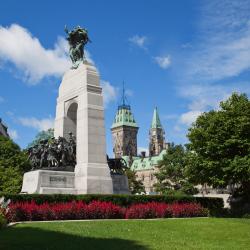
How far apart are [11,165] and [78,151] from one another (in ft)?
74.2

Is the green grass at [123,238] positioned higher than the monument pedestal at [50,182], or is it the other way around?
the monument pedestal at [50,182]

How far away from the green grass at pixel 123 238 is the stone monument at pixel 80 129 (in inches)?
471

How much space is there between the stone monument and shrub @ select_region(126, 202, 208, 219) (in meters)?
5.93

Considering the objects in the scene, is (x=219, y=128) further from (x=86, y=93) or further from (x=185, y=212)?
(x=86, y=93)

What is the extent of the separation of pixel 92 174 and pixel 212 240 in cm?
1733

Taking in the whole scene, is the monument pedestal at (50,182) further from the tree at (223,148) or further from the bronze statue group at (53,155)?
the tree at (223,148)

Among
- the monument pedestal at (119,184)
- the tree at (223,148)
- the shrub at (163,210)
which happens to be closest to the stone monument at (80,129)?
the monument pedestal at (119,184)

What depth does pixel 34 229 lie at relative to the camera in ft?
57.4

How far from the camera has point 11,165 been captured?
53.0 m

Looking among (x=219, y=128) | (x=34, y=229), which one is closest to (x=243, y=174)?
(x=219, y=128)

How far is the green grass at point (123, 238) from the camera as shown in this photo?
12.9 m

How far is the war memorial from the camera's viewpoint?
101 feet

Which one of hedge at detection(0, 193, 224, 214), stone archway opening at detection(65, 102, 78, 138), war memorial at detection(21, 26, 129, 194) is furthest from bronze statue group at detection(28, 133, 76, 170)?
hedge at detection(0, 193, 224, 214)

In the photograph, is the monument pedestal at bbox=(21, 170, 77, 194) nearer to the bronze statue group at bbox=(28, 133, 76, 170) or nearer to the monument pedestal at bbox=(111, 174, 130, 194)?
the bronze statue group at bbox=(28, 133, 76, 170)
